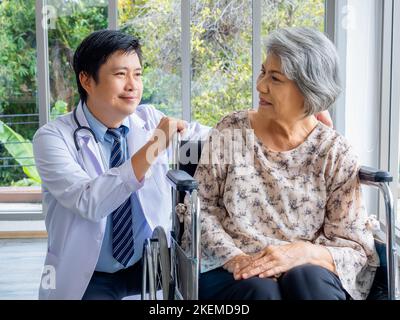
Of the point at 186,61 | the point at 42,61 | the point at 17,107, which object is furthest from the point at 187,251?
the point at 17,107

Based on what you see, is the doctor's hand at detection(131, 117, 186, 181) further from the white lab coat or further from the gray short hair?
the gray short hair

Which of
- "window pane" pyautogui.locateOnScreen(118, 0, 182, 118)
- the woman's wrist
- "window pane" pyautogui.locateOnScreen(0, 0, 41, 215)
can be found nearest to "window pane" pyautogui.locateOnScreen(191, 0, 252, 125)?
"window pane" pyautogui.locateOnScreen(118, 0, 182, 118)

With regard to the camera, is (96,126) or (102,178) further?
(96,126)

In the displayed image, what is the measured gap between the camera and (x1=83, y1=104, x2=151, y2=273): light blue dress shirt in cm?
192

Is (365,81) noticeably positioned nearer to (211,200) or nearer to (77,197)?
(211,200)

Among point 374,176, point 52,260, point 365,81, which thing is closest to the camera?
point 374,176

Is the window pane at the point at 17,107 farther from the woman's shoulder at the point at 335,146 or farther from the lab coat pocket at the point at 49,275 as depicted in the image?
the woman's shoulder at the point at 335,146

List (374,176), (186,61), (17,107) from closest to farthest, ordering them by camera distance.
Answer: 1. (374,176)
2. (186,61)
3. (17,107)

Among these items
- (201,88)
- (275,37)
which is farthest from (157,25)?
(275,37)

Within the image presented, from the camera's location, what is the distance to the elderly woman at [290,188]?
5.57 feet

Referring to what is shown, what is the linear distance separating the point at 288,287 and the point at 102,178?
610 millimetres

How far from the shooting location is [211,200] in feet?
5.98

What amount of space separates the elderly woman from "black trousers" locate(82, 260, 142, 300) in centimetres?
27
